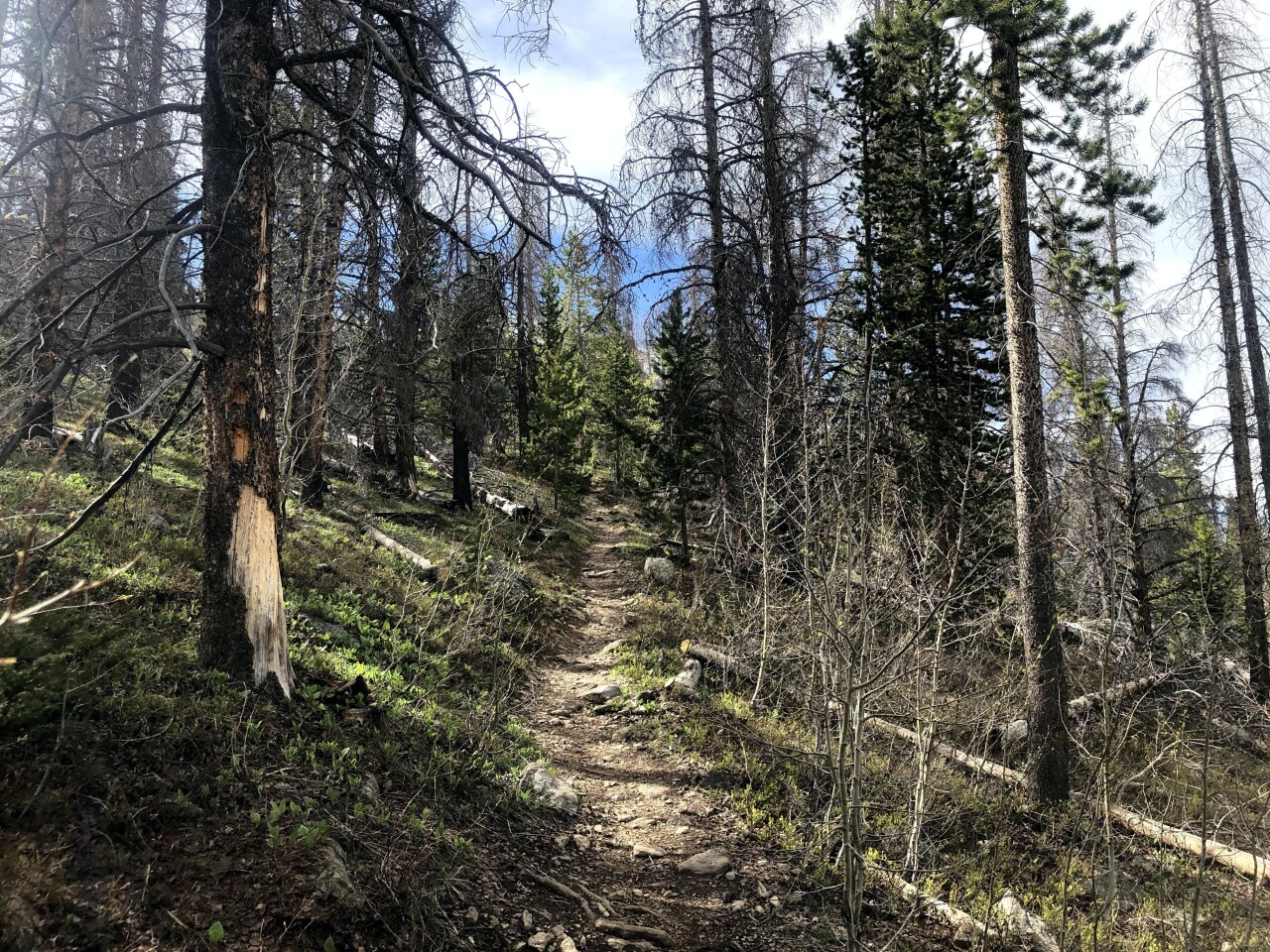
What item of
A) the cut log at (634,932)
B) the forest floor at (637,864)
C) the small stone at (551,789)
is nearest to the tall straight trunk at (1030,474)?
the forest floor at (637,864)

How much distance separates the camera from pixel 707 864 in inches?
192

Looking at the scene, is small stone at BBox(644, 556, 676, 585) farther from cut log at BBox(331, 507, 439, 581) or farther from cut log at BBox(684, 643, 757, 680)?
cut log at BBox(331, 507, 439, 581)

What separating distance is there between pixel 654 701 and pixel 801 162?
987cm

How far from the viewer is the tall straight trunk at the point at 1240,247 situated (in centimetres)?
1159

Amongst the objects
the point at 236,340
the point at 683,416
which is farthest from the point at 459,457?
the point at 236,340

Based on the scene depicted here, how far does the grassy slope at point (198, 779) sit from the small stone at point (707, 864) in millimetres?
1445

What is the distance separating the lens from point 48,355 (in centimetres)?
354

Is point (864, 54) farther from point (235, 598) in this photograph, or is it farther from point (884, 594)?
point (235, 598)

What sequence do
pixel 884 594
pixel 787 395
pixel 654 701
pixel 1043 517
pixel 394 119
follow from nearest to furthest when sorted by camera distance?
pixel 884 594, pixel 394 119, pixel 1043 517, pixel 654 701, pixel 787 395

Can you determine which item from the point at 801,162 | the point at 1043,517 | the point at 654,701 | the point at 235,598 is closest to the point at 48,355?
the point at 235,598

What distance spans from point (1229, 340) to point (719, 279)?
9.12 m

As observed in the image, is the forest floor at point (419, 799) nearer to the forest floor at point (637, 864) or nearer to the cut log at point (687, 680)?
the forest floor at point (637, 864)

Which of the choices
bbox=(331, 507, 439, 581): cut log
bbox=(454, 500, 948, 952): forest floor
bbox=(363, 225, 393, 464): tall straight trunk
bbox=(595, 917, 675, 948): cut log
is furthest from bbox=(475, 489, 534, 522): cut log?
bbox=(595, 917, 675, 948): cut log

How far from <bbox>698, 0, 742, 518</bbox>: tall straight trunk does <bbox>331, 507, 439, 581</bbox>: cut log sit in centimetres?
523
